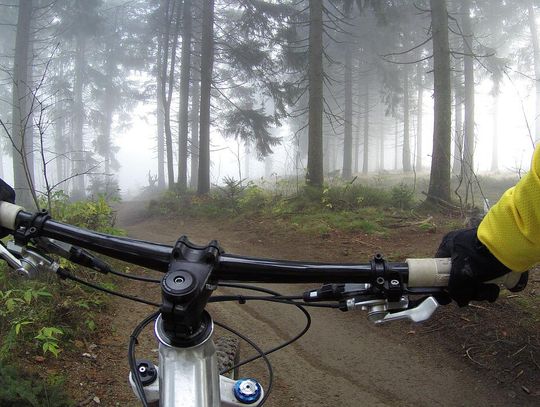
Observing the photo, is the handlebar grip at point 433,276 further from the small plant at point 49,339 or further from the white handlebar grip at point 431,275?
the small plant at point 49,339

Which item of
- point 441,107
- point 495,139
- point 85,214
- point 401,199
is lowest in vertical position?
point 401,199

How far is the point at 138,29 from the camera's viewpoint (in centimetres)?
2864

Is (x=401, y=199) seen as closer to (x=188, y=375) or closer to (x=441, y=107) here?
(x=441, y=107)

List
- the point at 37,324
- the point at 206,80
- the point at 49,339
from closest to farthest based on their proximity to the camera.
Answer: the point at 49,339, the point at 37,324, the point at 206,80

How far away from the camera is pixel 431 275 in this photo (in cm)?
128

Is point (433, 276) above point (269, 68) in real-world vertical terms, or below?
below

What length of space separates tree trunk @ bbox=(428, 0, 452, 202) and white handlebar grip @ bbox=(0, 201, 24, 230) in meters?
10.8

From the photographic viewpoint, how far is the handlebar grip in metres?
1.27

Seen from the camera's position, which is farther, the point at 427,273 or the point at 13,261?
the point at 13,261

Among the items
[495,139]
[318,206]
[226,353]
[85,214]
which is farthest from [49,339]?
[495,139]

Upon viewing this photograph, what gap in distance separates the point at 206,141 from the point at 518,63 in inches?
968

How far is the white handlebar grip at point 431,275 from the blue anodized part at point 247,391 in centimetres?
63

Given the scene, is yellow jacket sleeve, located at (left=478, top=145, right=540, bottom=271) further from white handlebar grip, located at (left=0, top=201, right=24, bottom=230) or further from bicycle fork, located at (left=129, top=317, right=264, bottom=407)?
white handlebar grip, located at (left=0, top=201, right=24, bottom=230)

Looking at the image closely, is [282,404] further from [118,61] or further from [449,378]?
[118,61]
